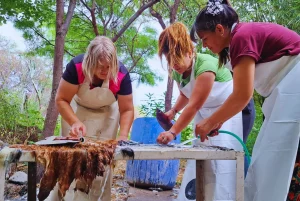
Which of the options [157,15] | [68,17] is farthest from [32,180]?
[157,15]

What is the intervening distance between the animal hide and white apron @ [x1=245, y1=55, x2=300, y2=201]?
0.61 metres

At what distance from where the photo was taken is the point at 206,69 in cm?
184

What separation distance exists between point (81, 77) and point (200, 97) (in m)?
0.77

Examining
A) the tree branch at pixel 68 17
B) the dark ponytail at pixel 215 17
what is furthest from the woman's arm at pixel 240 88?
the tree branch at pixel 68 17

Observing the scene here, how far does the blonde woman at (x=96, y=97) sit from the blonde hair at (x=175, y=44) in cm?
31

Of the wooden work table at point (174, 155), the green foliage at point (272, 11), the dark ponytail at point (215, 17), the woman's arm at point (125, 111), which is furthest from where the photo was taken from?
the green foliage at point (272, 11)

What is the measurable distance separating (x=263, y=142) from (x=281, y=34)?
0.45 meters

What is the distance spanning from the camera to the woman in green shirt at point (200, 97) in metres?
1.78

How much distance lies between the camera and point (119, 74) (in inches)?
85.0

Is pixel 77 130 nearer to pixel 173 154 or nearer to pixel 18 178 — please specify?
pixel 173 154

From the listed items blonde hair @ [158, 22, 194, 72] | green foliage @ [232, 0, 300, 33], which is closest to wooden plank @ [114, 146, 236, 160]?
blonde hair @ [158, 22, 194, 72]

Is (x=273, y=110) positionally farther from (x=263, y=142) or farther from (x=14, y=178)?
(x=14, y=178)

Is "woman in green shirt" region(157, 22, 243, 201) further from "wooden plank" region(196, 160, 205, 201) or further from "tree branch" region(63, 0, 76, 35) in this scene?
"tree branch" region(63, 0, 76, 35)

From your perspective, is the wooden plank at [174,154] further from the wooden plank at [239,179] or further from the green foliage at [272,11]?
the green foliage at [272,11]
